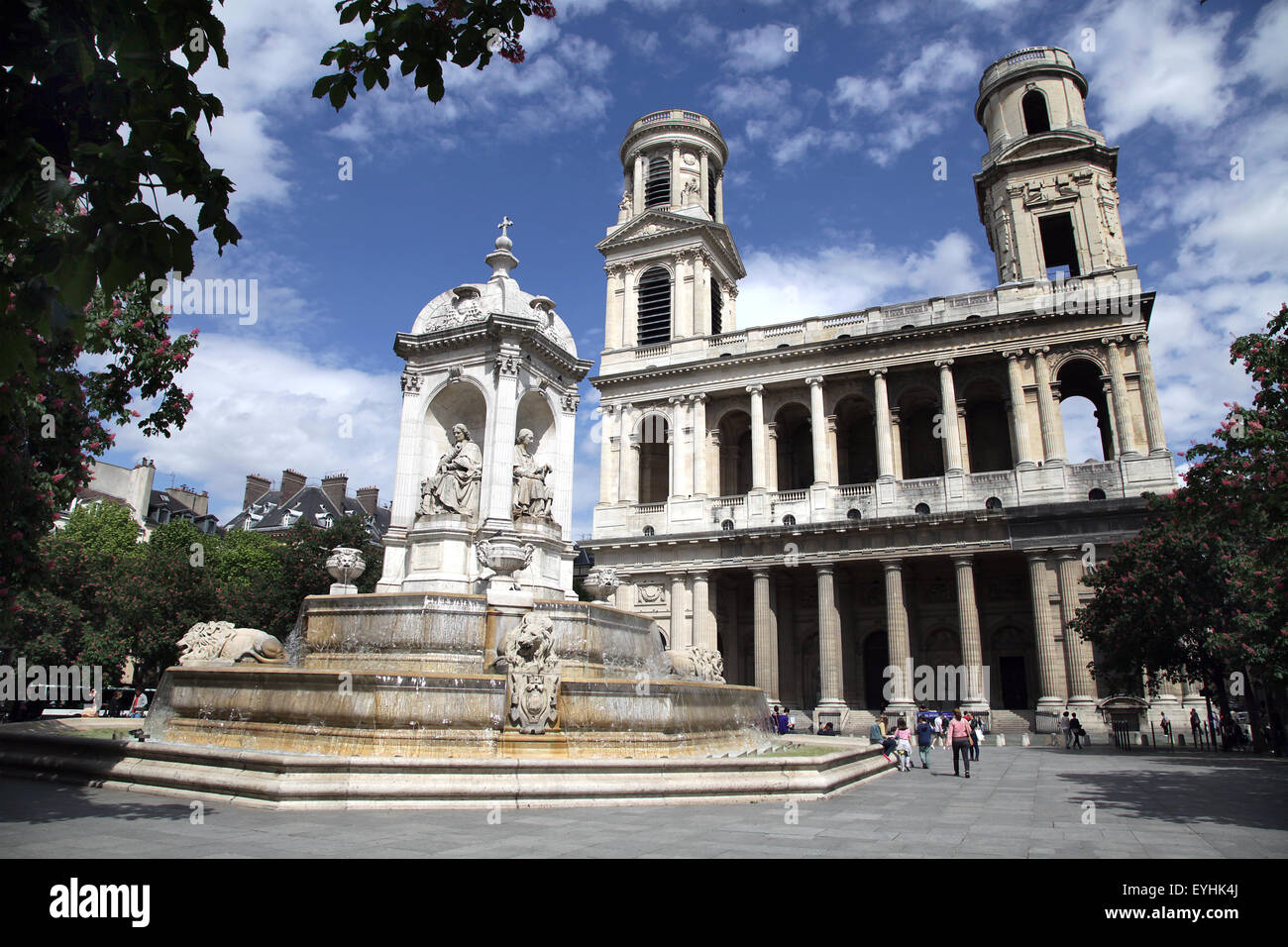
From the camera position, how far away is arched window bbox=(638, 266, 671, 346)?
149 ft

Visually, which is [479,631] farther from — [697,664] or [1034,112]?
[1034,112]

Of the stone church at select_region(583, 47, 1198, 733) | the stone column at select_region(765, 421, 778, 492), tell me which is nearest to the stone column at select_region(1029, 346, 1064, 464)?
the stone church at select_region(583, 47, 1198, 733)

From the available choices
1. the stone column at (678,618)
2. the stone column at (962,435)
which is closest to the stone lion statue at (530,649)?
the stone column at (678,618)

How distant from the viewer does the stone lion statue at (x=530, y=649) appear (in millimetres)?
10000

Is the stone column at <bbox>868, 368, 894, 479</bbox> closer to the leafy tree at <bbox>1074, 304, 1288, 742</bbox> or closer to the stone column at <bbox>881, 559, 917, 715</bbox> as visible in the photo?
the stone column at <bbox>881, 559, 917, 715</bbox>

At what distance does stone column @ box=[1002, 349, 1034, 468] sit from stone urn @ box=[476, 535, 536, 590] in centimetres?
2916

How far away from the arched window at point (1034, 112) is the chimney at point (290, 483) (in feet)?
179

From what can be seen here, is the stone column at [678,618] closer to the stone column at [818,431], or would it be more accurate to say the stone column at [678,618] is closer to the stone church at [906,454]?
the stone church at [906,454]

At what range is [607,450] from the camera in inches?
1702

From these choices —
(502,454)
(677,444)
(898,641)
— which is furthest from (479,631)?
(677,444)

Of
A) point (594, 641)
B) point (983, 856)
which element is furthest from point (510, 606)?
point (983, 856)

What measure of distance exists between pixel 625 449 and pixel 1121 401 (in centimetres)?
2333

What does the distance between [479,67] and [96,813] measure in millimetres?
7162

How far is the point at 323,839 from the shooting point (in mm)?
6207
